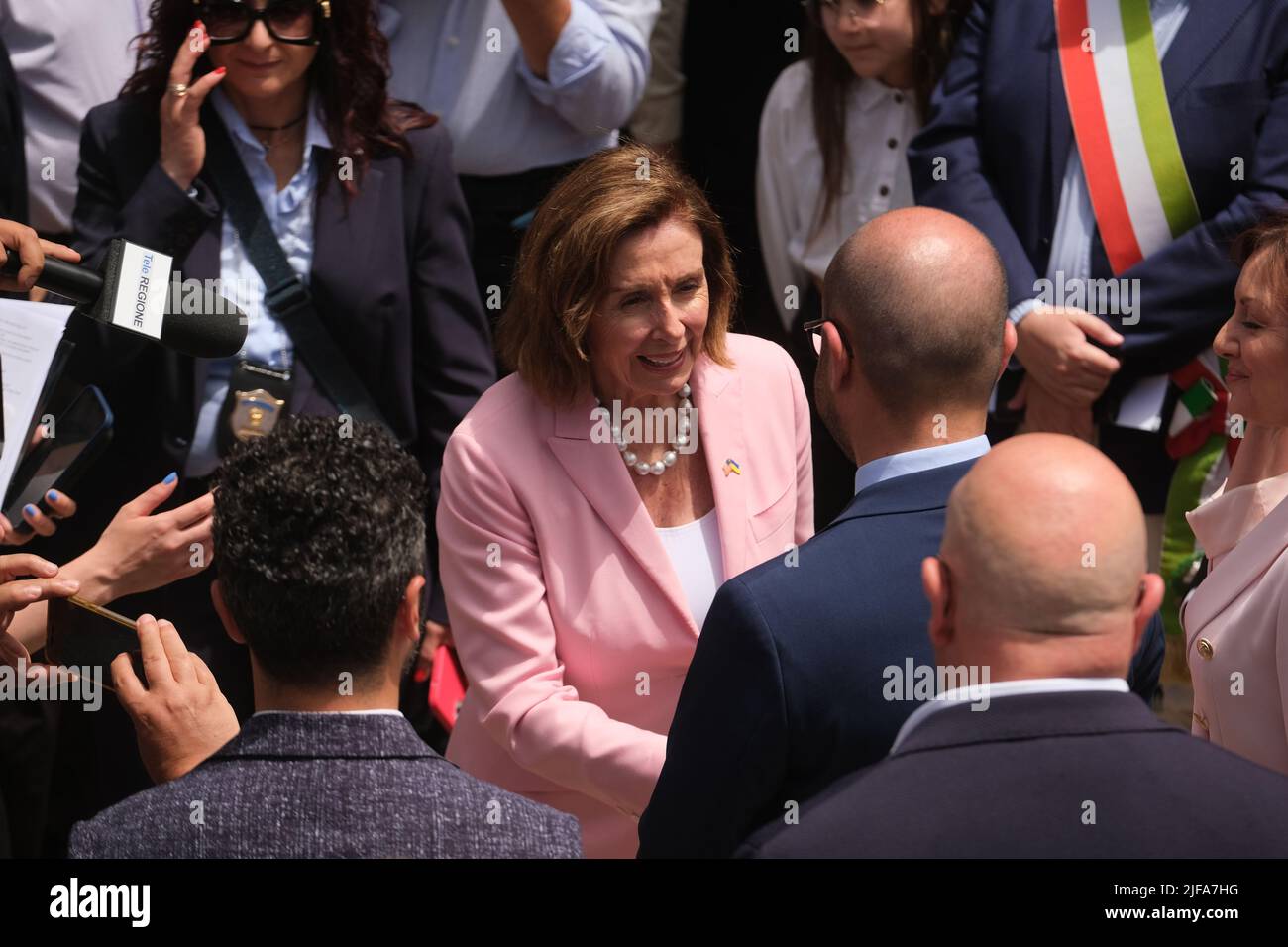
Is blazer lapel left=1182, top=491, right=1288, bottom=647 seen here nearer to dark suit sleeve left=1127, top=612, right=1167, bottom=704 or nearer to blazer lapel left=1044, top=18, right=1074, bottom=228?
dark suit sleeve left=1127, top=612, right=1167, bottom=704

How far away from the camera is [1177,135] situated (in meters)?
4.19

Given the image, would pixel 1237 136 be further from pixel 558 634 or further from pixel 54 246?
pixel 54 246

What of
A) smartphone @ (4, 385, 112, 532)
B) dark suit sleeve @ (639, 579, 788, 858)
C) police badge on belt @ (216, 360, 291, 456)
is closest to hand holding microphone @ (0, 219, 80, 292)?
smartphone @ (4, 385, 112, 532)

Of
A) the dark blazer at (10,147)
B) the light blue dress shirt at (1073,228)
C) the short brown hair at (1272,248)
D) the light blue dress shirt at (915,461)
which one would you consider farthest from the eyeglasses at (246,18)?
the short brown hair at (1272,248)

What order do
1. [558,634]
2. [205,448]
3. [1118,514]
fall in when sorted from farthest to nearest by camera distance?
[205,448] → [558,634] → [1118,514]

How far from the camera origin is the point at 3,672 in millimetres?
3580

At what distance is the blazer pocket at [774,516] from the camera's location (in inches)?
133

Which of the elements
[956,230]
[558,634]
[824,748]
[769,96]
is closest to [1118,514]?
[824,748]

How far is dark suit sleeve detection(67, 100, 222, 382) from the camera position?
3881 mm

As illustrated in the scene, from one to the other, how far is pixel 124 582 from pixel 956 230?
1974mm

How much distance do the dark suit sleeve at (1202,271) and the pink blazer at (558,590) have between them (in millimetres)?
1414

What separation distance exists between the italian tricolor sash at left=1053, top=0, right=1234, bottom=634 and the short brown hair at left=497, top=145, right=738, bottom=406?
1326 millimetres

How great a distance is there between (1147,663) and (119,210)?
2.65 meters

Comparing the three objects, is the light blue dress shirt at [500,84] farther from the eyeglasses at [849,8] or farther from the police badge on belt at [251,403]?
the police badge on belt at [251,403]
